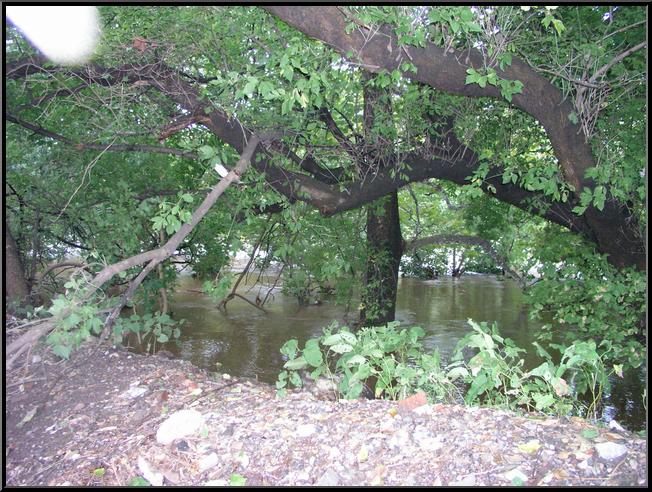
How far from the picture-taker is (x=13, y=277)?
7.73 meters

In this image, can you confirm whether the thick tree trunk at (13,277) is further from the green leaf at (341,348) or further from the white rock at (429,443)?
the white rock at (429,443)

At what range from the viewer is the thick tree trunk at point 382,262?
10320 millimetres

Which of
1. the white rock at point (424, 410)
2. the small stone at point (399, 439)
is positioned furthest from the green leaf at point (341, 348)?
the small stone at point (399, 439)

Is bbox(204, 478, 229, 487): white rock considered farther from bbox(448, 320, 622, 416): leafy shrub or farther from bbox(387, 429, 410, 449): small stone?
bbox(448, 320, 622, 416): leafy shrub

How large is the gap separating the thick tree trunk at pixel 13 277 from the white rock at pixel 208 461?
532cm

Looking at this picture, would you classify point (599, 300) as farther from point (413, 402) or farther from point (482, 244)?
point (413, 402)

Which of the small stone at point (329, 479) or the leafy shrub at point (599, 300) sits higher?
the leafy shrub at point (599, 300)

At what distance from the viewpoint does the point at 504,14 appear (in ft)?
16.2

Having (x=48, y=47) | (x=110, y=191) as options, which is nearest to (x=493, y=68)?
(x=48, y=47)

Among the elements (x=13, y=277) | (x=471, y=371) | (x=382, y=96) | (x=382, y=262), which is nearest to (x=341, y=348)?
(x=471, y=371)

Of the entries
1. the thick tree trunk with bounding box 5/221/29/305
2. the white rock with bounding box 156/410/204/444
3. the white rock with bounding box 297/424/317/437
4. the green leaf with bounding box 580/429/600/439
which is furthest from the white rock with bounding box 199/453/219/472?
the thick tree trunk with bounding box 5/221/29/305

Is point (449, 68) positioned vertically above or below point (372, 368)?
above

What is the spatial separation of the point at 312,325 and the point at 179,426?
992cm

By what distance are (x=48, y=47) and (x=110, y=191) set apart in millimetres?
2431
